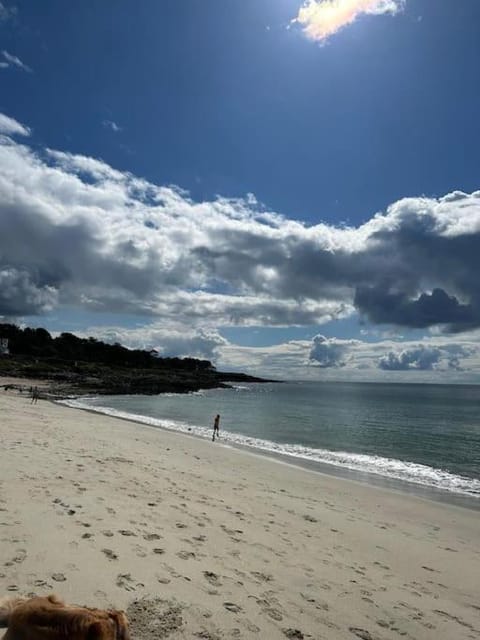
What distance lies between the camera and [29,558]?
558 cm

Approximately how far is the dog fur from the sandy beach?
1233 millimetres

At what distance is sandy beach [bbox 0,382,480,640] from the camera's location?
5.03 metres

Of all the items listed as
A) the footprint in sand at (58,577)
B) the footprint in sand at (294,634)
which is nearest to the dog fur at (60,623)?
the footprint in sand at (58,577)

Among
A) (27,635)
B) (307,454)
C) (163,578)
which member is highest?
(27,635)

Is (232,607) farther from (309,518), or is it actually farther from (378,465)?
(378,465)

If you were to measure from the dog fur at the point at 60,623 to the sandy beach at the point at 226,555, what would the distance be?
1.23 metres

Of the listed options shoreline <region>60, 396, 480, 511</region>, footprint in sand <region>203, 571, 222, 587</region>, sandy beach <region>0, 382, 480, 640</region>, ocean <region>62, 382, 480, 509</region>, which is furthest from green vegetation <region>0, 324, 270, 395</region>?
footprint in sand <region>203, 571, 222, 587</region>

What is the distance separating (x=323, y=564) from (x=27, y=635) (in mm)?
5286

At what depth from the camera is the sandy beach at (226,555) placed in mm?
5027

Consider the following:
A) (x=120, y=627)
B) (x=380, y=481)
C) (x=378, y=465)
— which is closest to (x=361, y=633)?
(x=120, y=627)

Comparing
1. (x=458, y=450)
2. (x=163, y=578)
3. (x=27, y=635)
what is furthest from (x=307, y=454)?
(x=27, y=635)

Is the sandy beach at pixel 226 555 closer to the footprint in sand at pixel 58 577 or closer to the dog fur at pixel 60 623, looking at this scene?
the footprint in sand at pixel 58 577

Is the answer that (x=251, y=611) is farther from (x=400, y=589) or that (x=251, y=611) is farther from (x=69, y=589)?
(x=400, y=589)

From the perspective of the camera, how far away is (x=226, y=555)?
6.85 meters
